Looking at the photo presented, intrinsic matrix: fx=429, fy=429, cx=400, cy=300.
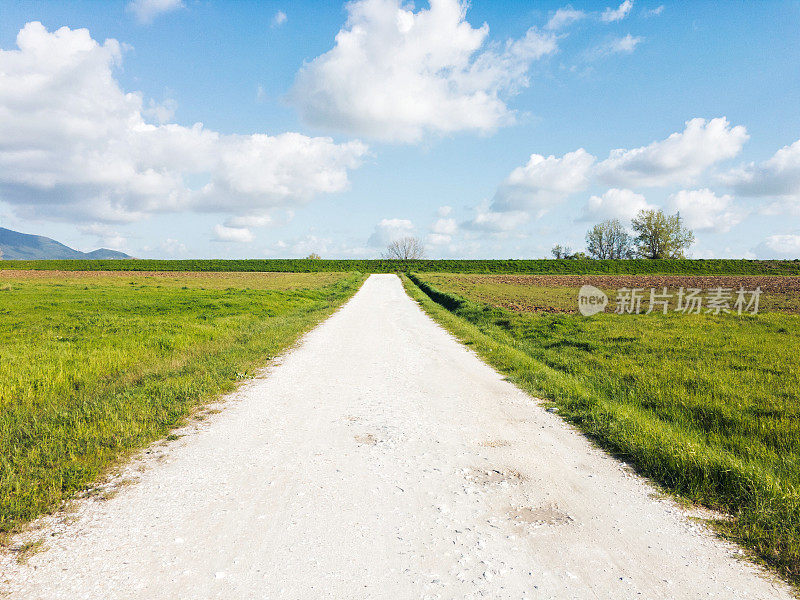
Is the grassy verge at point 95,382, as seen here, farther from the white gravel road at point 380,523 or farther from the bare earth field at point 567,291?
the bare earth field at point 567,291

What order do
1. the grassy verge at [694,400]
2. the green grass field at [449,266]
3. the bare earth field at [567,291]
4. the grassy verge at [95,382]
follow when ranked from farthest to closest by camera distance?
1. the green grass field at [449,266]
2. the bare earth field at [567,291]
3. the grassy verge at [95,382]
4. the grassy verge at [694,400]

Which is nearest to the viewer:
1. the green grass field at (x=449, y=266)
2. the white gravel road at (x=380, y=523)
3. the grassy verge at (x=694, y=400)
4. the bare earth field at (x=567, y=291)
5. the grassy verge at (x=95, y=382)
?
the white gravel road at (x=380, y=523)

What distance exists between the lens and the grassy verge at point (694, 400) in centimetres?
424

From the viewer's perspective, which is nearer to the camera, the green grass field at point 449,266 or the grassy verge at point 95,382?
the grassy verge at point 95,382

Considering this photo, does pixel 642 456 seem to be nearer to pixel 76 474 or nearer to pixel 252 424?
pixel 252 424

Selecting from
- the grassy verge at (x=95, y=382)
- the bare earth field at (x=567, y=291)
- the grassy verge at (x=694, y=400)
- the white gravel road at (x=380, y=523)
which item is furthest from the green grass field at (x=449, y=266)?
the white gravel road at (x=380, y=523)

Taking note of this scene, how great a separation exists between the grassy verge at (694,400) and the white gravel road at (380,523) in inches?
18.0

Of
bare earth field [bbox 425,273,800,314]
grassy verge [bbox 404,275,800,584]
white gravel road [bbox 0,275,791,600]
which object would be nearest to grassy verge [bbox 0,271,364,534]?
white gravel road [bbox 0,275,791,600]

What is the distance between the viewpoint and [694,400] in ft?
23.7

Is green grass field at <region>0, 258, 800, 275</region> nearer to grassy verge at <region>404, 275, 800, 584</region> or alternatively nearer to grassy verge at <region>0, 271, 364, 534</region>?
grassy verge at <region>404, 275, 800, 584</region>

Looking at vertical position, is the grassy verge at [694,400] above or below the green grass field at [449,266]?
below

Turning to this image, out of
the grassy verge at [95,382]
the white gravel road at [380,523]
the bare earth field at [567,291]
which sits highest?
the bare earth field at [567,291]

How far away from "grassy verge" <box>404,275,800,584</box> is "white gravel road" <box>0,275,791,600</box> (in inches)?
18.0

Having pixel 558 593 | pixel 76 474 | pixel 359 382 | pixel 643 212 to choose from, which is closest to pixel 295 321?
pixel 359 382
